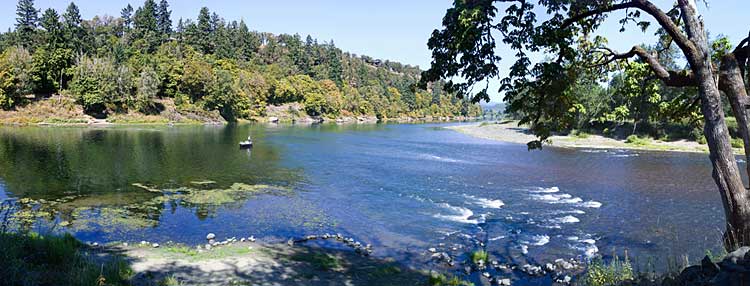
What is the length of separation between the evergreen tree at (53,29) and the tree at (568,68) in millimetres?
127653

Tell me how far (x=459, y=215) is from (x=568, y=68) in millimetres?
15253

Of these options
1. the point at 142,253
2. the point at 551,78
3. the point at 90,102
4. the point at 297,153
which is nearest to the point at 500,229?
the point at 551,78

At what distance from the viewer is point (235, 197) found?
29703 mm

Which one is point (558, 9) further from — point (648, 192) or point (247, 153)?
point (247, 153)

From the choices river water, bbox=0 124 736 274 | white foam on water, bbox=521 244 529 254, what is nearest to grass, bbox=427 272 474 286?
river water, bbox=0 124 736 274

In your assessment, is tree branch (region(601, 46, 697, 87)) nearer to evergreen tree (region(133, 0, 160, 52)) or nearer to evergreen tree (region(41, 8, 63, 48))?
evergreen tree (region(41, 8, 63, 48))

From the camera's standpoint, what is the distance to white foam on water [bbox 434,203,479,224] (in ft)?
81.5

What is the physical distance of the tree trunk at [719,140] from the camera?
31.6 ft

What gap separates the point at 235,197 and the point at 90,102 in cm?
8882

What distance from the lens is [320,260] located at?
56.3ft

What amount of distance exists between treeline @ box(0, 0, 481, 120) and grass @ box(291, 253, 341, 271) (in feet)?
166

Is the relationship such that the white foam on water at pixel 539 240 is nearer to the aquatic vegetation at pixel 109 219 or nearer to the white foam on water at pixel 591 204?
the white foam on water at pixel 591 204

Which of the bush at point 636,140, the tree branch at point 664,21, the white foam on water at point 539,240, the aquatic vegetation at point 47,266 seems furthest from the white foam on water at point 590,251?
the bush at point 636,140

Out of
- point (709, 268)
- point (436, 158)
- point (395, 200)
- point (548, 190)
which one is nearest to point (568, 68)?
point (709, 268)
